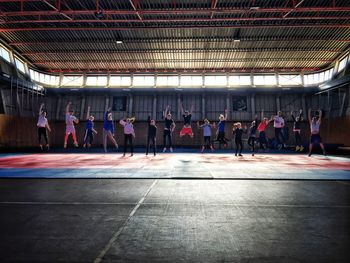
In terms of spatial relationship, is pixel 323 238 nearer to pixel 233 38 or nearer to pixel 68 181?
pixel 68 181

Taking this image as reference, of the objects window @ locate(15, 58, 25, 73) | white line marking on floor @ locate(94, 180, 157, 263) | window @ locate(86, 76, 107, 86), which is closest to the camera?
white line marking on floor @ locate(94, 180, 157, 263)

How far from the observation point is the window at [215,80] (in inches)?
985

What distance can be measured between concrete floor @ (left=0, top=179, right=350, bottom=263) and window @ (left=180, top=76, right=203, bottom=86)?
840 inches

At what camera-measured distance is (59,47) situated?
2156 centimetres

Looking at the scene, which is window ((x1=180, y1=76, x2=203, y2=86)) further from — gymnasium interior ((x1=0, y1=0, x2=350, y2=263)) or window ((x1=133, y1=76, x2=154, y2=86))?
window ((x1=133, y1=76, x2=154, y2=86))

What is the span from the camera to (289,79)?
82.3ft

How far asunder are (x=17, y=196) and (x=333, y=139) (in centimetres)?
Answer: 2004

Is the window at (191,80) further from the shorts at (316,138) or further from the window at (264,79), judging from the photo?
the shorts at (316,138)

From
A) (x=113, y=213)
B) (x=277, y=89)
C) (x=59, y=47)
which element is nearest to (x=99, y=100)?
(x=59, y=47)

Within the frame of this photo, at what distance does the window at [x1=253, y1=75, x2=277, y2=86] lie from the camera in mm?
25078

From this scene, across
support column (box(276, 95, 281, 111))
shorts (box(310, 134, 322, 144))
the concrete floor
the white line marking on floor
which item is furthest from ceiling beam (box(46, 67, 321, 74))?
the white line marking on floor

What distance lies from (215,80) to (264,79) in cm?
515

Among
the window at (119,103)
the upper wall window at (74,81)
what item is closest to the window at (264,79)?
the window at (119,103)

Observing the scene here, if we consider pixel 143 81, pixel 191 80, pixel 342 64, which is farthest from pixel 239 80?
pixel 143 81
